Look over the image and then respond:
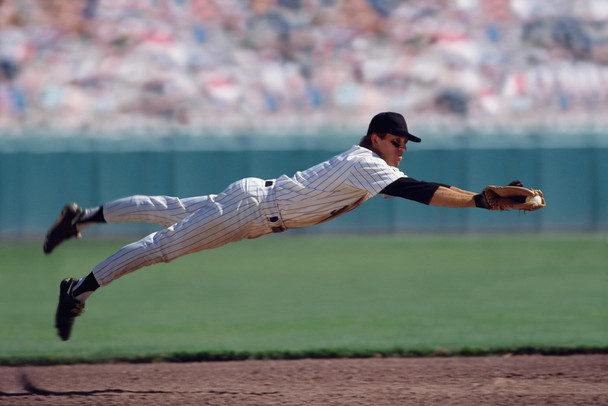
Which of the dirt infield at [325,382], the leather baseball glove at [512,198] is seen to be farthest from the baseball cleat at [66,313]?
the leather baseball glove at [512,198]

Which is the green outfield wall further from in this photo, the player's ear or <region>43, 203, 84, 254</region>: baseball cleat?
the player's ear

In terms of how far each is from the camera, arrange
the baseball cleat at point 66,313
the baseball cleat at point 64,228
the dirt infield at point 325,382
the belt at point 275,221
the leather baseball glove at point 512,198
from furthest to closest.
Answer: the baseball cleat at point 64,228 < the belt at point 275,221 < the baseball cleat at point 66,313 < the dirt infield at point 325,382 < the leather baseball glove at point 512,198

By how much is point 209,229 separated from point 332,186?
731mm

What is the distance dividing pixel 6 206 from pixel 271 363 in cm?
926

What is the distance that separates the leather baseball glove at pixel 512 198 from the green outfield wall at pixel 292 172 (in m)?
9.25

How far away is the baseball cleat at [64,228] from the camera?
17.3ft

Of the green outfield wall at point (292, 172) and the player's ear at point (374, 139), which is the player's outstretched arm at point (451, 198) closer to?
the player's ear at point (374, 139)

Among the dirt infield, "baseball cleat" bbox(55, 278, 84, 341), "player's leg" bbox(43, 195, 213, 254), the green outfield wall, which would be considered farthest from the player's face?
the green outfield wall

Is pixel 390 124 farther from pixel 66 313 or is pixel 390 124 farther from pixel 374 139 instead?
pixel 66 313

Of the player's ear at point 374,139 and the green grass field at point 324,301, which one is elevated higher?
the player's ear at point 374,139

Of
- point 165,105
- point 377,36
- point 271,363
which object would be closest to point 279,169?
point 165,105

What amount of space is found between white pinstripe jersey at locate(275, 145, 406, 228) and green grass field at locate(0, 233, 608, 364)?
1458mm

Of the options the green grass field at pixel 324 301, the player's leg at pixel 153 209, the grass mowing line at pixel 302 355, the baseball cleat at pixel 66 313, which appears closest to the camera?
the baseball cleat at pixel 66 313

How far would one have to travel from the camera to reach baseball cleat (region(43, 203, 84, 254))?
527 centimetres
